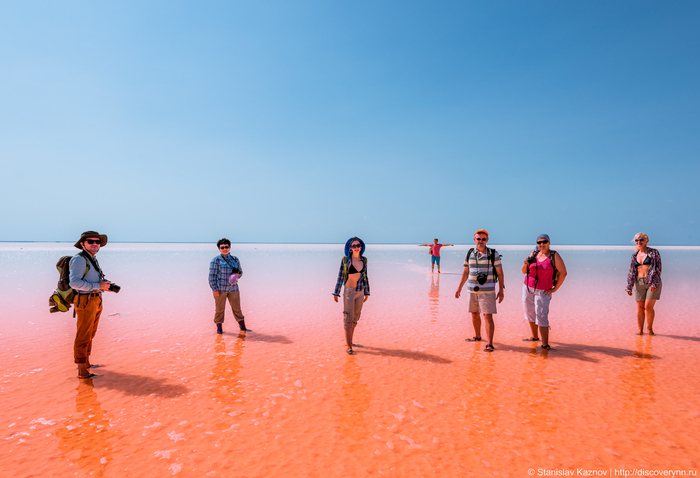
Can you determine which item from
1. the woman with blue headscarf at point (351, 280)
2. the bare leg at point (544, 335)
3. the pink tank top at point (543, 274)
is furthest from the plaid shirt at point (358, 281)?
the bare leg at point (544, 335)

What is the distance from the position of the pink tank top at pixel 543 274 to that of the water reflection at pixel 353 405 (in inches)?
162

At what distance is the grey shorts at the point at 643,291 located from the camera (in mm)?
7973

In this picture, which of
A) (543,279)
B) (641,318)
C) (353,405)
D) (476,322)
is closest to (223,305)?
(353,405)

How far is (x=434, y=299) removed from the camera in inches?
515

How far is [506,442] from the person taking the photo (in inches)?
149

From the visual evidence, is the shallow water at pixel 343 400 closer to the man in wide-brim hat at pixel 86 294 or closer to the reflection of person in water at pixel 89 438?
the reflection of person in water at pixel 89 438

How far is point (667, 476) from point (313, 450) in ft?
11.4

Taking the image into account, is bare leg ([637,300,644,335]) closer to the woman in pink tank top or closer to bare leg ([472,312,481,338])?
the woman in pink tank top

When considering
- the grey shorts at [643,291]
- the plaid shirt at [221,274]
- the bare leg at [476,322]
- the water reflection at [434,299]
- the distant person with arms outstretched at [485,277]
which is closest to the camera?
the distant person with arms outstretched at [485,277]

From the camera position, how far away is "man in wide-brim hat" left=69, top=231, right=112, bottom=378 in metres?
5.29

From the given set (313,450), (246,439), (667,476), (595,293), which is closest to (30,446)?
(246,439)

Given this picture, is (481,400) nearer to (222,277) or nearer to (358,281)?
(358,281)

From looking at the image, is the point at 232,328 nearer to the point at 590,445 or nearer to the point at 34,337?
the point at 34,337

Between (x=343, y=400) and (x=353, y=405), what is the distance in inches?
8.1
